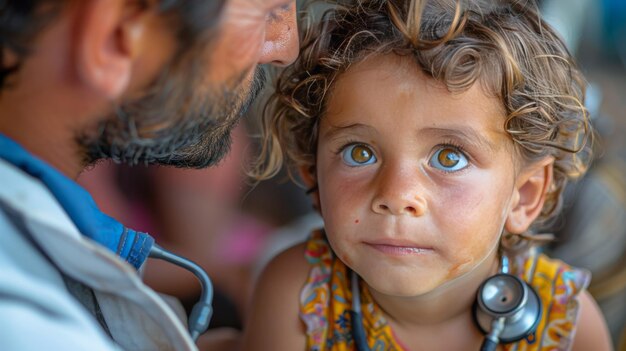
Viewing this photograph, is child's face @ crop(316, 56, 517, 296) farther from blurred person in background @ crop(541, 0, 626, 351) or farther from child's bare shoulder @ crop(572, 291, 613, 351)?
blurred person in background @ crop(541, 0, 626, 351)

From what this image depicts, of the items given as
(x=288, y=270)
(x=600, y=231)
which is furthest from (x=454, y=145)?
(x=600, y=231)

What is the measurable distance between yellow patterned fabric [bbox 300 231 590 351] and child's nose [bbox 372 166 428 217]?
1.21 ft

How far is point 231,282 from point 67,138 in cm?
153

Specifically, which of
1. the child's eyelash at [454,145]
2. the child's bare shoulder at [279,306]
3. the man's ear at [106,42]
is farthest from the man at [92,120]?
the child's bare shoulder at [279,306]

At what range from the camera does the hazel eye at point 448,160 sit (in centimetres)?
154

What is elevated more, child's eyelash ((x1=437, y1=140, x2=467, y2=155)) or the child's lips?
child's eyelash ((x1=437, y1=140, x2=467, y2=155))

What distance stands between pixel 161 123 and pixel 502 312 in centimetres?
85

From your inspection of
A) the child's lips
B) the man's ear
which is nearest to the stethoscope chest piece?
the child's lips

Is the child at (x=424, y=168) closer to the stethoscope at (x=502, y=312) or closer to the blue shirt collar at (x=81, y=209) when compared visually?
the stethoscope at (x=502, y=312)

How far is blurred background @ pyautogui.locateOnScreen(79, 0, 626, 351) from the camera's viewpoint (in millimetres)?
2486

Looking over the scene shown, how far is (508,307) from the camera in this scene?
1652 mm

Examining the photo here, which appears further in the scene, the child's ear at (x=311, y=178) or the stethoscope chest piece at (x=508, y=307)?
the child's ear at (x=311, y=178)

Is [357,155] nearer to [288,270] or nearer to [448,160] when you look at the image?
[448,160]

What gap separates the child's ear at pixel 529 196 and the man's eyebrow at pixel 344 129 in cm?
38
